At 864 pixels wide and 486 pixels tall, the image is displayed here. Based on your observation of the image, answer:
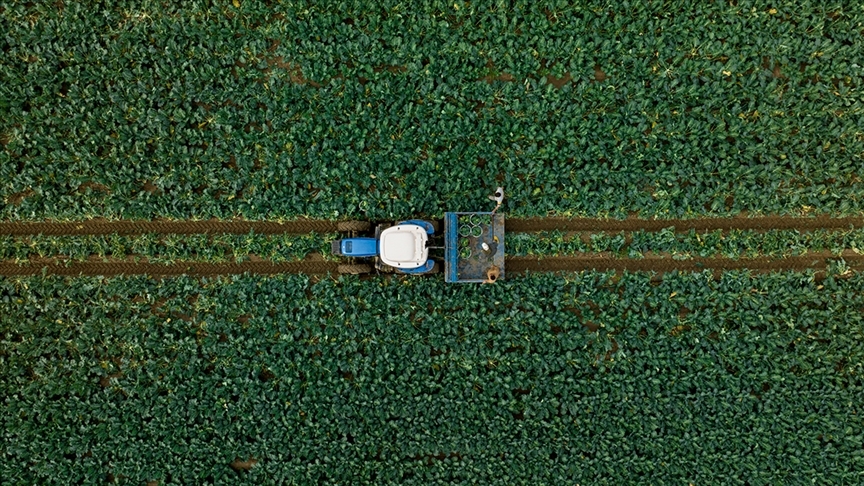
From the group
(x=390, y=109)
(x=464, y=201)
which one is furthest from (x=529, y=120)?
(x=390, y=109)

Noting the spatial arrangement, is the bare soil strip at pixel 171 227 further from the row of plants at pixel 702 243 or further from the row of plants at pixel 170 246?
the row of plants at pixel 702 243

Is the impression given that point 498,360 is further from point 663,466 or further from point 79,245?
point 79,245

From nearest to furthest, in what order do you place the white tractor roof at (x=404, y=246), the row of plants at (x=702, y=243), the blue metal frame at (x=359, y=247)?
the white tractor roof at (x=404, y=246), the blue metal frame at (x=359, y=247), the row of plants at (x=702, y=243)

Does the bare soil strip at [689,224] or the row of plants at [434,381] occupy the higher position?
the bare soil strip at [689,224]

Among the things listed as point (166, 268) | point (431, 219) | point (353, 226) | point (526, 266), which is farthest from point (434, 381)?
point (166, 268)

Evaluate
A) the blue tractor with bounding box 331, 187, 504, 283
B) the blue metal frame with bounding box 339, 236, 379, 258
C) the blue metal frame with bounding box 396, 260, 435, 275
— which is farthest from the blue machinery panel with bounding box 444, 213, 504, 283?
the blue metal frame with bounding box 339, 236, 379, 258

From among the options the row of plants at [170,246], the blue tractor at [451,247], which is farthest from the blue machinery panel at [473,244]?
the row of plants at [170,246]

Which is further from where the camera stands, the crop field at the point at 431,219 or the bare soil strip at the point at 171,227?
the bare soil strip at the point at 171,227
